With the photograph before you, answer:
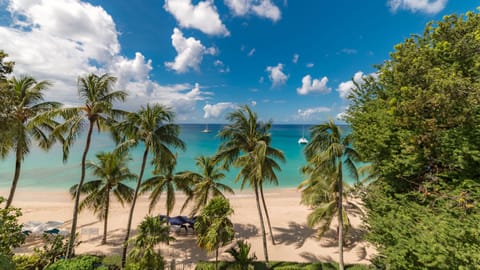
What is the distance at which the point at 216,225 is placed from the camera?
8.95 m

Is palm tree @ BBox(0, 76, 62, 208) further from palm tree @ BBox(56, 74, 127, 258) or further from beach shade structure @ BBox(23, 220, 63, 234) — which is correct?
beach shade structure @ BBox(23, 220, 63, 234)

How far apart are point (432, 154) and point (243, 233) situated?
40.9 ft

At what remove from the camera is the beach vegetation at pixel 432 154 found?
5.60 meters

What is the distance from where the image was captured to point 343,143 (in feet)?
30.5

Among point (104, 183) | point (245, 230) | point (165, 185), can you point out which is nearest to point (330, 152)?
point (165, 185)

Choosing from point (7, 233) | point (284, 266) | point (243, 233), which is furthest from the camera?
point (243, 233)

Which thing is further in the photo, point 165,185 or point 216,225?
point 165,185

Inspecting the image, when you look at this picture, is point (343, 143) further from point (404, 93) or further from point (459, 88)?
point (459, 88)

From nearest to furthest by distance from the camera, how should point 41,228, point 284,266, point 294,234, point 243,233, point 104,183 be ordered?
1. point 284,266
2. point 104,183
3. point 41,228
4. point 294,234
5. point 243,233

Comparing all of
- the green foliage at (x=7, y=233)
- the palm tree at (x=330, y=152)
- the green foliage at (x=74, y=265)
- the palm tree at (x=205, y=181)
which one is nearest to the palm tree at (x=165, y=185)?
the palm tree at (x=205, y=181)

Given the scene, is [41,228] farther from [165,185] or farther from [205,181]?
[205,181]

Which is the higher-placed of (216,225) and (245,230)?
(216,225)

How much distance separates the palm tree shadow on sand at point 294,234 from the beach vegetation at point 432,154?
578 centimetres

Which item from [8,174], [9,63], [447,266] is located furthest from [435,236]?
[8,174]
